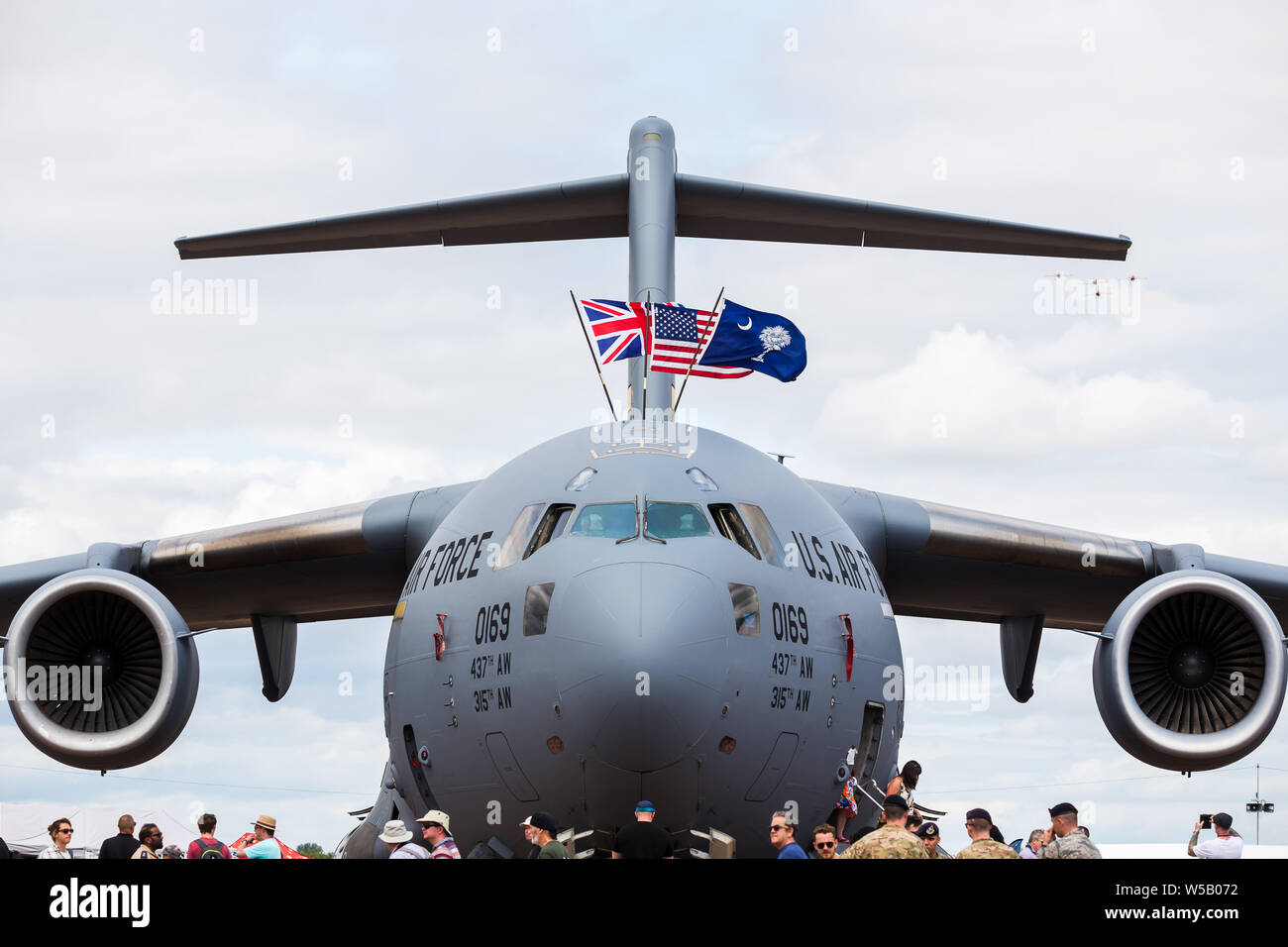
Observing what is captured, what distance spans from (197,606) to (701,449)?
6665mm

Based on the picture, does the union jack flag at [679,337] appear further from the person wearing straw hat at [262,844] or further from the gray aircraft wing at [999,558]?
the person wearing straw hat at [262,844]

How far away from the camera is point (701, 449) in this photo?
8.98 metres

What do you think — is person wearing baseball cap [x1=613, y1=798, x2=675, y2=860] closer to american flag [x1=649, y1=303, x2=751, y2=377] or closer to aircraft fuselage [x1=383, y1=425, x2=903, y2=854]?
aircraft fuselage [x1=383, y1=425, x2=903, y2=854]

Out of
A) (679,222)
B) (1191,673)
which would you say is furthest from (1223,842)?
(679,222)

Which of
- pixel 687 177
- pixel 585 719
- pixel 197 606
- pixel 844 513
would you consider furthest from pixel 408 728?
pixel 687 177

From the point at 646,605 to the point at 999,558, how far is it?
6484mm

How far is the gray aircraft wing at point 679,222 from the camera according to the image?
12906 millimetres

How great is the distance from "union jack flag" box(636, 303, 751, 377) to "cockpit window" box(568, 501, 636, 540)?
3.21 meters

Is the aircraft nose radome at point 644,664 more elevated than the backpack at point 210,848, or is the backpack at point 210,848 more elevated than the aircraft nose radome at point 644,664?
the aircraft nose radome at point 644,664

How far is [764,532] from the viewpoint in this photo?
8.37 meters

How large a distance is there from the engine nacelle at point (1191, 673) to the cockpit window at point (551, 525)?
15.6 ft

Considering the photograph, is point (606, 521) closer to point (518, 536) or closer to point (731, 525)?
point (518, 536)

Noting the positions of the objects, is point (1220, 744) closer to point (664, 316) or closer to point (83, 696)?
point (664, 316)

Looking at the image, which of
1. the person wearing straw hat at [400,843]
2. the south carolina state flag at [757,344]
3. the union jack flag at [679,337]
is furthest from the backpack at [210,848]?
the south carolina state flag at [757,344]
